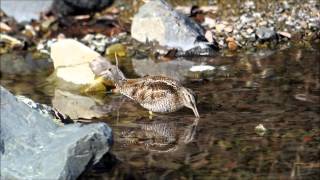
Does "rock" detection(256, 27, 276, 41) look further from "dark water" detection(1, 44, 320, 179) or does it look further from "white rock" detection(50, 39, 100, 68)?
"white rock" detection(50, 39, 100, 68)

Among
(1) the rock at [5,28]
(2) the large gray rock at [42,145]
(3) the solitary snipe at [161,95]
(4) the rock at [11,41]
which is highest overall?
(2) the large gray rock at [42,145]

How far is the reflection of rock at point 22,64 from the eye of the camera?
68.9ft

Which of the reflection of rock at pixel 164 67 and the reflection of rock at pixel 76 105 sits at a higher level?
the reflection of rock at pixel 76 105

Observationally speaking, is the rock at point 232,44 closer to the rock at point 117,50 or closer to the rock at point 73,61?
the rock at point 117,50

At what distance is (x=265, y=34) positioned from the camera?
22328mm

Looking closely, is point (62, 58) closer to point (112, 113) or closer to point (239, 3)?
point (112, 113)

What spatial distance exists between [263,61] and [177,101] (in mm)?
6532

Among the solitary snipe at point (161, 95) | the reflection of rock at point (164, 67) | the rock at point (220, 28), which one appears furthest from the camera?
the rock at point (220, 28)

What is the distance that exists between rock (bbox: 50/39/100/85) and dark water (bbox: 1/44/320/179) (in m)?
0.56

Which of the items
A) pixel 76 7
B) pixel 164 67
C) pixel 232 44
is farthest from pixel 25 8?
pixel 164 67

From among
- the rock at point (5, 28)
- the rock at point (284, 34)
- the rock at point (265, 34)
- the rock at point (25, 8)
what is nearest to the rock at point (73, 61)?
the rock at point (265, 34)

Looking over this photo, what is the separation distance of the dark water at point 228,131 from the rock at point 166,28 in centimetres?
325

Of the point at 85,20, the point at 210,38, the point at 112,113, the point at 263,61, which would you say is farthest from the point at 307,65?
the point at 85,20

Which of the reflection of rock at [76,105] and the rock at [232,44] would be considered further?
the rock at [232,44]
